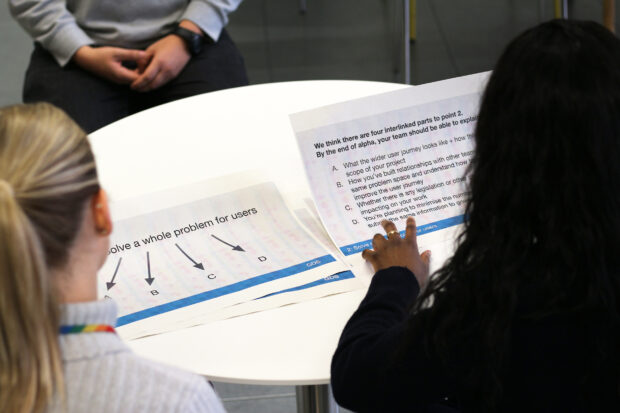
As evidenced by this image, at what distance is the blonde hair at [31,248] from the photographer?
1.76 ft

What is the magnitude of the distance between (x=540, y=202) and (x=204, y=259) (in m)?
0.44

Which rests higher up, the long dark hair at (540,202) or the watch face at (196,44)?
the watch face at (196,44)

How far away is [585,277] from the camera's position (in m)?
0.68

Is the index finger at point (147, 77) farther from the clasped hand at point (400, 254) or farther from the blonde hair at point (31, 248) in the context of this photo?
the blonde hair at point (31, 248)

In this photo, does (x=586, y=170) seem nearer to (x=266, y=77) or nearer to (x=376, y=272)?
(x=376, y=272)

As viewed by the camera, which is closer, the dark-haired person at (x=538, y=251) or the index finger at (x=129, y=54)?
the dark-haired person at (x=538, y=251)

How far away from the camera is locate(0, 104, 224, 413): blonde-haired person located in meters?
0.54

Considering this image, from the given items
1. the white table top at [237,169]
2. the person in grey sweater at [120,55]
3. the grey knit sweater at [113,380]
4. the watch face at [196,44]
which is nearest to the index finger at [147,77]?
the person in grey sweater at [120,55]

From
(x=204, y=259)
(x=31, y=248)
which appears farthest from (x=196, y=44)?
(x=31, y=248)

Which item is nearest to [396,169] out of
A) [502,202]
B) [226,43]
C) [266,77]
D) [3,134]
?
[502,202]

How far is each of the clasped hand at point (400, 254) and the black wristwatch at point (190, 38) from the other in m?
0.89

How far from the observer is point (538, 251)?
0.69m

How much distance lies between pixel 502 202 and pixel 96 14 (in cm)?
127

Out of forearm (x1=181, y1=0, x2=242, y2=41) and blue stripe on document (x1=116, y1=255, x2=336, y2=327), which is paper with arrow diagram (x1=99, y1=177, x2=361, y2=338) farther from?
forearm (x1=181, y1=0, x2=242, y2=41)
